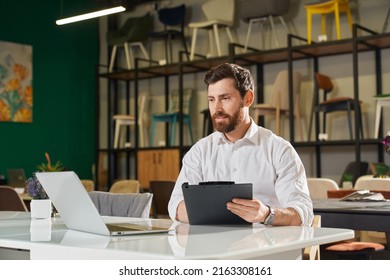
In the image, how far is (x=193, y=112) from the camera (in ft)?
30.2

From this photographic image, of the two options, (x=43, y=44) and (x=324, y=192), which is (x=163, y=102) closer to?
(x=43, y=44)

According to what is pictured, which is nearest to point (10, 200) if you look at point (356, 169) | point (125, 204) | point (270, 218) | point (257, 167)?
point (125, 204)

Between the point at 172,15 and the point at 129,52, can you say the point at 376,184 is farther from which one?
the point at 129,52

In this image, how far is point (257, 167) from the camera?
249 cm

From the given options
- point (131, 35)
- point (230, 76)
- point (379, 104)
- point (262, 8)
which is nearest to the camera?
point (230, 76)

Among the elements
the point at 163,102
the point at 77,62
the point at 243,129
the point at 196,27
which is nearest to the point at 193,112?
the point at 163,102

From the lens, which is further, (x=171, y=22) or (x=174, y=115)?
(x=171, y=22)

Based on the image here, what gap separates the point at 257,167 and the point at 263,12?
19.1ft

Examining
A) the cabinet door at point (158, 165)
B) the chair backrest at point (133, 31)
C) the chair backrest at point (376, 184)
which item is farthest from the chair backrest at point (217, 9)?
the chair backrest at point (376, 184)

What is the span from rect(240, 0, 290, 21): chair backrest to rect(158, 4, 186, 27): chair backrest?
3.66 feet

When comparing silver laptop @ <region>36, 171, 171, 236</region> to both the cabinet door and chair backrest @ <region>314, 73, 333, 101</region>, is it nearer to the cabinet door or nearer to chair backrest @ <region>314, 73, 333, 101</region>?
chair backrest @ <region>314, 73, 333, 101</region>

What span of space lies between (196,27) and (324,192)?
465 centimetres

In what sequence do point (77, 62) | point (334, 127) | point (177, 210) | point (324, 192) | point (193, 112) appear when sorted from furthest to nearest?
point (77, 62) → point (193, 112) → point (334, 127) → point (324, 192) → point (177, 210)

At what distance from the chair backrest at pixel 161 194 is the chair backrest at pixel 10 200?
1.60m
